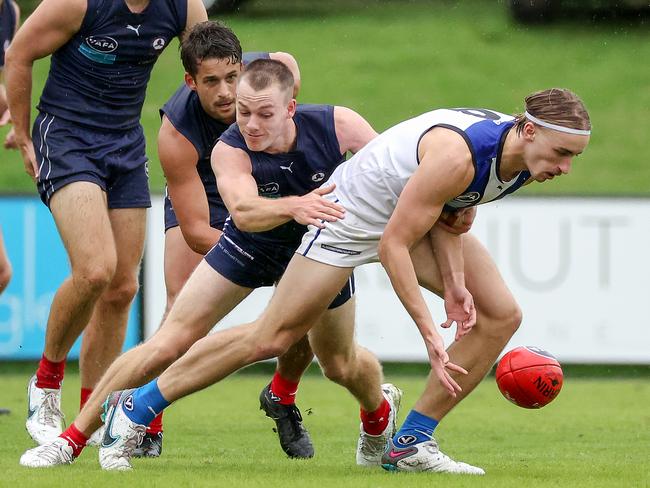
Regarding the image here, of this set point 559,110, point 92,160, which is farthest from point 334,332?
point 92,160

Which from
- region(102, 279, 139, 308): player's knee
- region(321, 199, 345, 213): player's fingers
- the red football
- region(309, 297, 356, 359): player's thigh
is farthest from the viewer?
region(102, 279, 139, 308): player's knee

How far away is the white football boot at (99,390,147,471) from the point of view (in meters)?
6.20

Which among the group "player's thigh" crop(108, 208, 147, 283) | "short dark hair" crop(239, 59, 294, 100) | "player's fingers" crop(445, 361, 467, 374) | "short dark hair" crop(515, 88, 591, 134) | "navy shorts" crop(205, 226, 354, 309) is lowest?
"player's thigh" crop(108, 208, 147, 283)

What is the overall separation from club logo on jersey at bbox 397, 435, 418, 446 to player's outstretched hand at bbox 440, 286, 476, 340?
23.4 inches

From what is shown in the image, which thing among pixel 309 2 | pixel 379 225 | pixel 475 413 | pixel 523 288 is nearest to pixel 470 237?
pixel 379 225

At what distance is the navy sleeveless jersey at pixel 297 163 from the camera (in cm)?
645

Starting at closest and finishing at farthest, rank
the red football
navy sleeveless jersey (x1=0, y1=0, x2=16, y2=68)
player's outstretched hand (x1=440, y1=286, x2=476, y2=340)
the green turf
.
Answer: player's outstretched hand (x1=440, y1=286, x2=476, y2=340), the red football, navy sleeveless jersey (x1=0, y1=0, x2=16, y2=68), the green turf

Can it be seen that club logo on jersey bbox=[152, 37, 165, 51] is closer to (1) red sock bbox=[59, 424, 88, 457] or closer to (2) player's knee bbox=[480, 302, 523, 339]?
(1) red sock bbox=[59, 424, 88, 457]

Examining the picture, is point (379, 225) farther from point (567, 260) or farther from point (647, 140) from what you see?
point (647, 140)

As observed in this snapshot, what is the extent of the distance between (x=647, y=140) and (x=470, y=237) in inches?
487

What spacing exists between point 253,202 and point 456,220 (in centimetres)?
96

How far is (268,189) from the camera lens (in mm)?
6551

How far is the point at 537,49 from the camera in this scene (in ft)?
69.6

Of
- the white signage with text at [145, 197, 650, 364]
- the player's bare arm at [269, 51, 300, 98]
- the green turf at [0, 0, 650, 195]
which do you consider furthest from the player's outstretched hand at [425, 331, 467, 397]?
the green turf at [0, 0, 650, 195]
